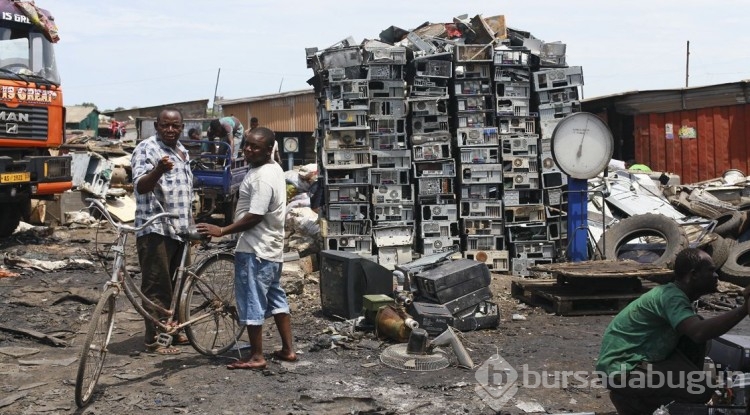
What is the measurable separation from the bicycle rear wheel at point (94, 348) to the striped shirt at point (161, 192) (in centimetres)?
89

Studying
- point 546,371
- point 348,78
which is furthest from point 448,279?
point 348,78

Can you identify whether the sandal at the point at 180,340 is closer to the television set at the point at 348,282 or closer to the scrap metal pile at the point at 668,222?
the television set at the point at 348,282

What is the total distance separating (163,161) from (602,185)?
773 centimetres

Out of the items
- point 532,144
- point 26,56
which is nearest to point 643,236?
point 532,144

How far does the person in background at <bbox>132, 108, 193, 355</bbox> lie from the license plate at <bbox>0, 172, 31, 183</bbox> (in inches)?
242

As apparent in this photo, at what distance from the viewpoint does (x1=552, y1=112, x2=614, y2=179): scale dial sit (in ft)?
31.0

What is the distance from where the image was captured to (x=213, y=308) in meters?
6.27

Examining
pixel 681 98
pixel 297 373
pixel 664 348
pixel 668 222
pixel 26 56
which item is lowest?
pixel 297 373

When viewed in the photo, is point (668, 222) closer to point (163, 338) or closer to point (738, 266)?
point (738, 266)

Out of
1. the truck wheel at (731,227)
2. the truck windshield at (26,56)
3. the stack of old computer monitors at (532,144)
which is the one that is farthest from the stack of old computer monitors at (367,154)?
the truck windshield at (26,56)

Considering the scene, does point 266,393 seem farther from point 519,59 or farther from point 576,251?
point 519,59

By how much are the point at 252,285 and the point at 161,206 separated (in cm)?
97

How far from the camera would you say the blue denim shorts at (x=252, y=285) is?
580 centimetres

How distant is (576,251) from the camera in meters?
9.98
